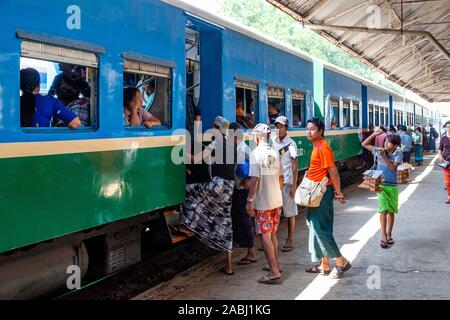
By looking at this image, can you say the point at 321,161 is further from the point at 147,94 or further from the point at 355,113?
the point at 355,113

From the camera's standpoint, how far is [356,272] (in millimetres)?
5797

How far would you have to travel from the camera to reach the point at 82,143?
4328 millimetres

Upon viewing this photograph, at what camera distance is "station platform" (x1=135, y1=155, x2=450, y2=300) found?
200 inches

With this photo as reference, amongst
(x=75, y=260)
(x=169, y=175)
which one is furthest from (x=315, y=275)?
(x=75, y=260)

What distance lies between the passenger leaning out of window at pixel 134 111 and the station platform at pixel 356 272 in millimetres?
1657

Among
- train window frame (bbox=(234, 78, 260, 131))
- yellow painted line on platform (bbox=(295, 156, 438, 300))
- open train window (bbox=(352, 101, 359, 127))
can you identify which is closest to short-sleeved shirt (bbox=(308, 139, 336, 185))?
yellow painted line on platform (bbox=(295, 156, 438, 300))

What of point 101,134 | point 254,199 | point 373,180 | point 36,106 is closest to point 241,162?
point 254,199

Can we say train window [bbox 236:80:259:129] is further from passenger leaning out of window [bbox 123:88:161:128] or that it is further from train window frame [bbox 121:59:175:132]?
passenger leaning out of window [bbox 123:88:161:128]

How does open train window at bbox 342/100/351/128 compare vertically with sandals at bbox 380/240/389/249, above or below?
above

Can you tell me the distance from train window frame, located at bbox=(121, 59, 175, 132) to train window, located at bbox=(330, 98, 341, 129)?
7.87 metres

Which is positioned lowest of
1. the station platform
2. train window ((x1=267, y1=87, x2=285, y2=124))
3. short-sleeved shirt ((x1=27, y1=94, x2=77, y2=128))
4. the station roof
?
the station platform

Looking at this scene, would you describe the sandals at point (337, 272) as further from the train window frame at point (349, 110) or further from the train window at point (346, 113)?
the train window at point (346, 113)

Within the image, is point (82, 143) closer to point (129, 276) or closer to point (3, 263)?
point (3, 263)

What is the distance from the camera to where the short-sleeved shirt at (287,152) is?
6648 mm
